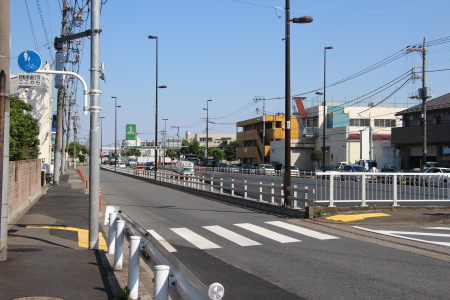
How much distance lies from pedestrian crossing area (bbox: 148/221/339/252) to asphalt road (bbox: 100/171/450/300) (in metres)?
0.02

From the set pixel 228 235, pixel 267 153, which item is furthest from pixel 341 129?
pixel 228 235

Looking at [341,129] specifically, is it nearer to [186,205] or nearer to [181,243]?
[186,205]

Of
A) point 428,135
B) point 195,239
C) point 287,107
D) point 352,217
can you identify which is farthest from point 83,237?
point 428,135

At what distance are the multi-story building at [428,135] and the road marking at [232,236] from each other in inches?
1395

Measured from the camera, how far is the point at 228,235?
1250cm

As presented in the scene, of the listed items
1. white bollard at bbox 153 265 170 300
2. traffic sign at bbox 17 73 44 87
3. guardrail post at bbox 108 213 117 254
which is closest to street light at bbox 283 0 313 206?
guardrail post at bbox 108 213 117 254

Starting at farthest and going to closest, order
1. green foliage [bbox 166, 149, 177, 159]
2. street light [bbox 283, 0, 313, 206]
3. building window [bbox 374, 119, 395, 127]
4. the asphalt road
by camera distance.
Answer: green foliage [bbox 166, 149, 177, 159], building window [bbox 374, 119, 395, 127], street light [bbox 283, 0, 313, 206], the asphalt road

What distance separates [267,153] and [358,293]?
77669mm

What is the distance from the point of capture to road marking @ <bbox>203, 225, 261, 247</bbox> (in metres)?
11.3

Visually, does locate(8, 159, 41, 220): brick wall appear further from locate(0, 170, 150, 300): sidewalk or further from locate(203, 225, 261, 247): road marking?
locate(203, 225, 261, 247): road marking

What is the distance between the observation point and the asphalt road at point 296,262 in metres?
7.04

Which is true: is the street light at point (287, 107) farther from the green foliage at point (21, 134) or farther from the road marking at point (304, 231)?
the green foliage at point (21, 134)

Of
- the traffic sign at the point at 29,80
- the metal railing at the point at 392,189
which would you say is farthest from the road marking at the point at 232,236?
the traffic sign at the point at 29,80

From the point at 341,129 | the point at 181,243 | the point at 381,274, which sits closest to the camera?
the point at 381,274
